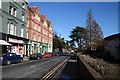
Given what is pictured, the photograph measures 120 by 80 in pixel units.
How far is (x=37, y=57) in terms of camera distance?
1806 inches

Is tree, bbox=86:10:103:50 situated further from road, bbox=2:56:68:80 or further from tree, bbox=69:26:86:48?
tree, bbox=69:26:86:48

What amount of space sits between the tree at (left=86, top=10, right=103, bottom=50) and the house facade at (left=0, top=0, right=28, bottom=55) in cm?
1942

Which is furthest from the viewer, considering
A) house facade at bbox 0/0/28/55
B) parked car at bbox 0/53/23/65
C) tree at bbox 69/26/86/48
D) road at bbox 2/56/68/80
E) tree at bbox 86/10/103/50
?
tree at bbox 69/26/86/48

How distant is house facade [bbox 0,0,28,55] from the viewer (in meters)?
38.4

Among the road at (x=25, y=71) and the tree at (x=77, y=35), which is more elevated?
the tree at (x=77, y=35)

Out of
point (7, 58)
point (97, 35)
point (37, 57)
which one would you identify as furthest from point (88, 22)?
point (7, 58)

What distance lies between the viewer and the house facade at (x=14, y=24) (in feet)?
126

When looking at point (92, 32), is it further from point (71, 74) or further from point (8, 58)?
point (71, 74)

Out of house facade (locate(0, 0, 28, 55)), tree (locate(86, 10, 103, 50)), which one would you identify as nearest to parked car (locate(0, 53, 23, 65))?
house facade (locate(0, 0, 28, 55))

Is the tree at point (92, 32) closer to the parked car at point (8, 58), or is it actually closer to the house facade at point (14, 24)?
the house facade at point (14, 24)

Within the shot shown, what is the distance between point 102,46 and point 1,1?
24.2 meters

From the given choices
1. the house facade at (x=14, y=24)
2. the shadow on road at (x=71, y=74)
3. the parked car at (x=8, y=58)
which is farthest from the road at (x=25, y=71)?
the house facade at (x=14, y=24)

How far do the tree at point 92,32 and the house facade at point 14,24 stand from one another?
765 inches

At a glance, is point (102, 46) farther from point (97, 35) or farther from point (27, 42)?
point (27, 42)
